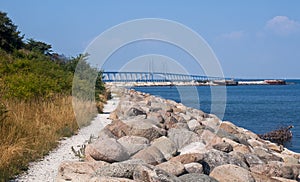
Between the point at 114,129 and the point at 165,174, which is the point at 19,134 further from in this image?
the point at 165,174

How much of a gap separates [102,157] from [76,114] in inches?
296

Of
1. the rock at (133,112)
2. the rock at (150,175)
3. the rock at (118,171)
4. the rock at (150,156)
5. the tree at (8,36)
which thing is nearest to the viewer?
the rock at (150,175)

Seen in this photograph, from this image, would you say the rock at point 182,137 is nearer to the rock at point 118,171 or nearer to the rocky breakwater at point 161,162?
the rocky breakwater at point 161,162

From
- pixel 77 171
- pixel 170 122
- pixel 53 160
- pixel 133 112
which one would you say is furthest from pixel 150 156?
pixel 133 112

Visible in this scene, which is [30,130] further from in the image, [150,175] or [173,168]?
[150,175]

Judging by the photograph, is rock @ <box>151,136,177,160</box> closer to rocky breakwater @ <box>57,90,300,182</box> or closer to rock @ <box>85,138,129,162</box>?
rocky breakwater @ <box>57,90,300,182</box>

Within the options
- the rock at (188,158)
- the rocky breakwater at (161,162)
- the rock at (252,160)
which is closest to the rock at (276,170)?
the rocky breakwater at (161,162)

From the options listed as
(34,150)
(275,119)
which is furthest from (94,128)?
(275,119)

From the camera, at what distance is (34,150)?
30.5 ft

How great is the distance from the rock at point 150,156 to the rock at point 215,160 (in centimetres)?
82

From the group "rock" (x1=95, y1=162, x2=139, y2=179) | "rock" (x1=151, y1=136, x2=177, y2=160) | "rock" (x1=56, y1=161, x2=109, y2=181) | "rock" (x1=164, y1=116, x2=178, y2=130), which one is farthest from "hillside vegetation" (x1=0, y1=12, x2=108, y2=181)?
"rock" (x1=164, y1=116, x2=178, y2=130)

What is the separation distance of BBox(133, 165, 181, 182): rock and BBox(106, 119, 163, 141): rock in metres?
4.28

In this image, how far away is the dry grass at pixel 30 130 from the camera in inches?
320

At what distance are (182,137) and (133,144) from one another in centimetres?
220
